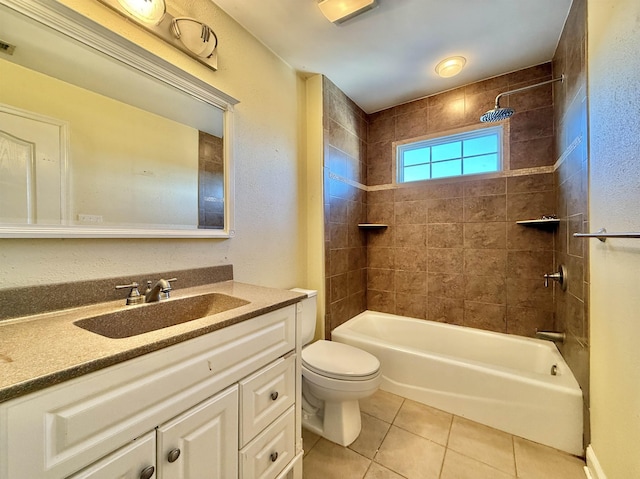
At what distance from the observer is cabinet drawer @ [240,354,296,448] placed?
896 millimetres

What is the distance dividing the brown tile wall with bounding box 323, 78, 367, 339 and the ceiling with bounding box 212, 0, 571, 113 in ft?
1.02

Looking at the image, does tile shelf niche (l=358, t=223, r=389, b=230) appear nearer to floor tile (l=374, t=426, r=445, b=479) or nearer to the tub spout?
the tub spout

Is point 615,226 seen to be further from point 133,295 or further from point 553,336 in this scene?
point 133,295

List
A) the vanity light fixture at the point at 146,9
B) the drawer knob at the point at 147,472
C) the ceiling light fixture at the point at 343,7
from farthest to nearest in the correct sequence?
the ceiling light fixture at the point at 343,7
the vanity light fixture at the point at 146,9
the drawer knob at the point at 147,472

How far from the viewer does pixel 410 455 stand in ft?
4.39

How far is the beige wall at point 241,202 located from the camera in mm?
910

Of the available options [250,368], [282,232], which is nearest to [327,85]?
[282,232]

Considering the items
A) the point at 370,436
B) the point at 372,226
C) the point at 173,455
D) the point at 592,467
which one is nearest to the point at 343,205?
the point at 372,226

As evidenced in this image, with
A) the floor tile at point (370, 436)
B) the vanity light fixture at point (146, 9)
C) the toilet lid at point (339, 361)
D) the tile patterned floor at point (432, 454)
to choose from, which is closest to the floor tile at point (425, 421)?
the tile patterned floor at point (432, 454)

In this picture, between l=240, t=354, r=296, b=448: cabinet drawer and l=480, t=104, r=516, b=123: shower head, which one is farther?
l=480, t=104, r=516, b=123: shower head

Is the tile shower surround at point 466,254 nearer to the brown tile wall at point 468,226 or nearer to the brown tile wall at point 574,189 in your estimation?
the brown tile wall at point 468,226

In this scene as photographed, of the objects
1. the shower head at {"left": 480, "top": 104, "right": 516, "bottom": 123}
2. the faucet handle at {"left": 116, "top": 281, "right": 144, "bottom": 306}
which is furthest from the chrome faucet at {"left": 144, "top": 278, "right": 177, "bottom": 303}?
the shower head at {"left": 480, "top": 104, "right": 516, "bottom": 123}

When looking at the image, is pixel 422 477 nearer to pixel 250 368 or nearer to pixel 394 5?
pixel 250 368

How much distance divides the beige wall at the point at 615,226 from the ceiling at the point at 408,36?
46 centimetres
